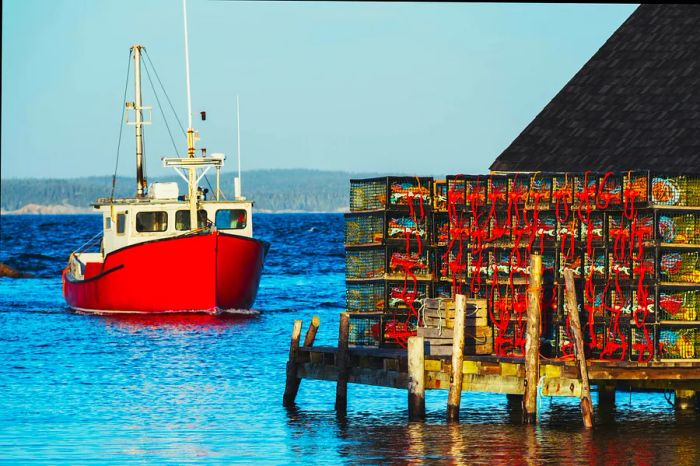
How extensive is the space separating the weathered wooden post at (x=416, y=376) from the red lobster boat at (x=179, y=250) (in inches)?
848

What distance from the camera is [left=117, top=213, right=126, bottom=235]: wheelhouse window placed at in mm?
40000

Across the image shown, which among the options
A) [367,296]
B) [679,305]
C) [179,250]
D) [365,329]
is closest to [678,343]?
[679,305]

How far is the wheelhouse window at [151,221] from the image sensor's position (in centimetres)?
3962

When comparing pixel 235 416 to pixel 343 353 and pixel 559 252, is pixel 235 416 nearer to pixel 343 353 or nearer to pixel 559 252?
pixel 343 353

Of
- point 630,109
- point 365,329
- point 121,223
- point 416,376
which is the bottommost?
point 416,376

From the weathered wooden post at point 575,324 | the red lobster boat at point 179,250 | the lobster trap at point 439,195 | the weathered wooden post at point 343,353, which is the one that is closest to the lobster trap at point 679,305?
the weathered wooden post at point 575,324

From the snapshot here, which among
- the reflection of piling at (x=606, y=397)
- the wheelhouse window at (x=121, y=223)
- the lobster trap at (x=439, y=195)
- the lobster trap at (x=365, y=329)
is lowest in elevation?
the reflection of piling at (x=606, y=397)

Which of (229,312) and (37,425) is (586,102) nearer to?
(37,425)

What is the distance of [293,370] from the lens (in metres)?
20.4

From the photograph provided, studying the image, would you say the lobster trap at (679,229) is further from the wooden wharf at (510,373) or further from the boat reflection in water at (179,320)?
the boat reflection in water at (179,320)

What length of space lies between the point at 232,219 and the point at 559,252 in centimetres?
2405

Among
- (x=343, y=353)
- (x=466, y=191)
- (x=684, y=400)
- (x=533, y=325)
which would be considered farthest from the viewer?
(x=684, y=400)

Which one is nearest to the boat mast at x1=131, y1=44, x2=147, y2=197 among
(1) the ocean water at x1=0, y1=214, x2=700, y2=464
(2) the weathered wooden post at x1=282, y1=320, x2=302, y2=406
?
(1) the ocean water at x1=0, y1=214, x2=700, y2=464

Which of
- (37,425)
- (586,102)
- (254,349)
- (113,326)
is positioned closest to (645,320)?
(37,425)
